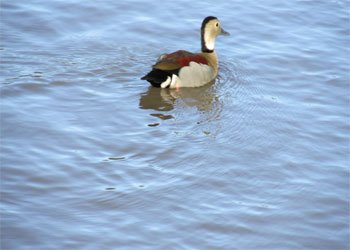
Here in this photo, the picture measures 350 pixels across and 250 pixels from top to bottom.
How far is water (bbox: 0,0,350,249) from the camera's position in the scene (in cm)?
486

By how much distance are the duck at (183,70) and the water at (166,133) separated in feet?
0.52

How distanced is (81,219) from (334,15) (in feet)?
25.0

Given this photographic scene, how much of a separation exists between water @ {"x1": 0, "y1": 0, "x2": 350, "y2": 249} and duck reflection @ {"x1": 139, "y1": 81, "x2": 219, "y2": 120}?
0.03m

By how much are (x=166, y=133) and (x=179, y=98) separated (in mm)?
1388

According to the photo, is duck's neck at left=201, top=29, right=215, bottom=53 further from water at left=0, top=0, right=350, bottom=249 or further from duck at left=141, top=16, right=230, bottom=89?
water at left=0, top=0, right=350, bottom=249

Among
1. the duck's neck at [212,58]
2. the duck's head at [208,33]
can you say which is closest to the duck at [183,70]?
the duck's neck at [212,58]

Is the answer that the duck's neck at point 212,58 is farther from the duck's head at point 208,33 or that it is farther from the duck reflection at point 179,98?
the duck reflection at point 179,98

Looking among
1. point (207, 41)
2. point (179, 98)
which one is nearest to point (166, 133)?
point (179, 98)

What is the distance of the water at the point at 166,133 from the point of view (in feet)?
15.9

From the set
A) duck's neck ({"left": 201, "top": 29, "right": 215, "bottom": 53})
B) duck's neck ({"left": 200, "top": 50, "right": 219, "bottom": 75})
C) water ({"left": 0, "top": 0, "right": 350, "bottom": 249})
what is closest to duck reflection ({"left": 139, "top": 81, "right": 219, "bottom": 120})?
water ({"left": 0, "top": 0, "right": 350, "bottom": 249})

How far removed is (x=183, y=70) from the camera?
8016 mm

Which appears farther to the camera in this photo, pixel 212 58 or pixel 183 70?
pixel 212 58

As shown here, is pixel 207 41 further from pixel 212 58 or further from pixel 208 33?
pixel 212 58

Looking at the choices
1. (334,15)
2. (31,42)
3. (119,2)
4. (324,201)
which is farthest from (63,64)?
(334,15)
